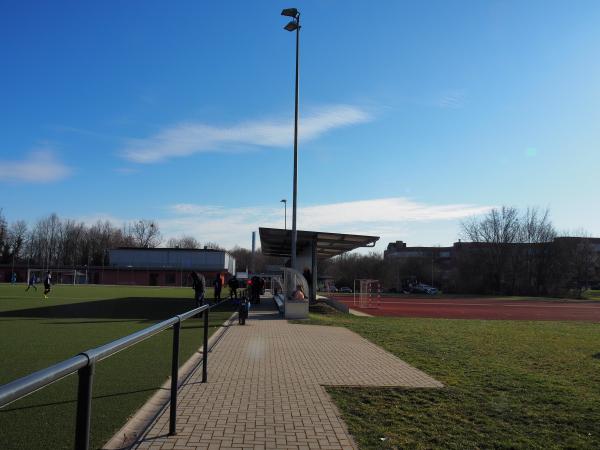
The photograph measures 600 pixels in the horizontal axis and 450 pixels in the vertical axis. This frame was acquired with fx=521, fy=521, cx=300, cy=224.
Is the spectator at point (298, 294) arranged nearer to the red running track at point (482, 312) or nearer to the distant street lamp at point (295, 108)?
the distant street lamp at point (295, 108)

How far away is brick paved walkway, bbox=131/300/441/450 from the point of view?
15.9ft

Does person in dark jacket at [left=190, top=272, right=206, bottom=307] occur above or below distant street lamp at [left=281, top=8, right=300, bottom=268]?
below

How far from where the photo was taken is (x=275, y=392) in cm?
688

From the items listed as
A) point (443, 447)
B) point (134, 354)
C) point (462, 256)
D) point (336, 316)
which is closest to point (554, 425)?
point (443, 447)

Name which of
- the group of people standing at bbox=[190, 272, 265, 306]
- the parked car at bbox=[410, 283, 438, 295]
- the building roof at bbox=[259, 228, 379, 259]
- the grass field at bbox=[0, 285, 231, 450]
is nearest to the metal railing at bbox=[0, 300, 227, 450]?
the grass field at bbox=[0, 285, 231, 450]

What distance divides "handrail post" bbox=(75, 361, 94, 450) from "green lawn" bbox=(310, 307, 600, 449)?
9.33ft

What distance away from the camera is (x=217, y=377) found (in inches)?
309

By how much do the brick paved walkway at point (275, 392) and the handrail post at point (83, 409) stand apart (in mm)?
2087

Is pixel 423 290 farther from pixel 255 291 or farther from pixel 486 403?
pixel 486 403

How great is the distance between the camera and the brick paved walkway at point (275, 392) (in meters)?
4.86

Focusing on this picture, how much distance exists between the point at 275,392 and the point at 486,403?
2668 millimetres

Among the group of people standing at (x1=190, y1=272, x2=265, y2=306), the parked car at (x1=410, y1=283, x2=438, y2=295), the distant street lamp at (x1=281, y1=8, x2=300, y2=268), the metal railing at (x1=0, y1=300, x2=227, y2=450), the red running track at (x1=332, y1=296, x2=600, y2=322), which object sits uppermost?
the distant street lamp at (x1=281, y1=8, x2=300, y2=268)

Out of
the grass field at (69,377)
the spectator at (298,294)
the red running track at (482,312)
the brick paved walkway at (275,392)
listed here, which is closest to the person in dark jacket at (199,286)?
the grass field at (69,377)

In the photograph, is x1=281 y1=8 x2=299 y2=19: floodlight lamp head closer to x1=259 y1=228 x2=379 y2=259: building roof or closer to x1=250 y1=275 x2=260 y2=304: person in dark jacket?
x1=259 y1=228 x2=379 y2=259: building roof
